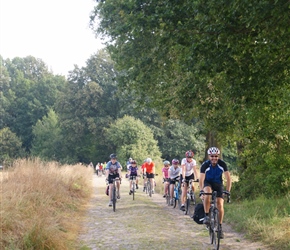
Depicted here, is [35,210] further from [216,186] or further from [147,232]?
[216,186]

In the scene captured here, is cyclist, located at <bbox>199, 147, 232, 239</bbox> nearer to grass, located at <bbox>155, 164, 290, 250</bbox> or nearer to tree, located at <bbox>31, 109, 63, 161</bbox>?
grass, located at <bbox>155, 164, 290, 250</bbox>

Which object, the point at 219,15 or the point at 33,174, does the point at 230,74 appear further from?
the point at 33,174

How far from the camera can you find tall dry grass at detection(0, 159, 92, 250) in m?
7.44

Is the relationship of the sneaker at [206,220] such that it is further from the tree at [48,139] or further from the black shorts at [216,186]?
the tree at [48,139]

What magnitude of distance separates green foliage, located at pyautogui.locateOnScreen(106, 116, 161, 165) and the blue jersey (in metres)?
42.4

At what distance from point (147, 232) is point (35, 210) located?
2.81m

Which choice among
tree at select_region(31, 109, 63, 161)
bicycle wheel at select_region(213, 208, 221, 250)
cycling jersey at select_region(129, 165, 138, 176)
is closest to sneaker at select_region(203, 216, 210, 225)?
bicycle wheel at select_region(213, 208, 221, 250)

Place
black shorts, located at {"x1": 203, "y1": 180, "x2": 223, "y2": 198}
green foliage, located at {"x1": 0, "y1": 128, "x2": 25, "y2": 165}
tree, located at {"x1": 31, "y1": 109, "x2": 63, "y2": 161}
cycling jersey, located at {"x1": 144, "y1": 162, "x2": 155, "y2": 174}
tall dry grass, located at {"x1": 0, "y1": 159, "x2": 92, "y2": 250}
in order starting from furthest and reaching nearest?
tree, located at {"x1": 31, "y1": 109, "x2": 63, "y2": 161}, green foliage, located at {"x1": 0, "y1": 128, "x2": 25, "y2": 165}, cycling jersey, located at {"x1": 144, "y1": 162, "x2": 155, "y2": 174}, black shorts, located at {"x1": 203, "y1": 180, "x2": 223, "y2": 198}, tall dry grass, located at {"x1": 0, "y1": 159, "x2": 92, "y2": 250}

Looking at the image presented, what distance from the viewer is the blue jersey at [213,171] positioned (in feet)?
29.5

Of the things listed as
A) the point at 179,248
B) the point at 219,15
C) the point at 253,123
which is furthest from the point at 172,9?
the point at 179,248

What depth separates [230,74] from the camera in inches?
333

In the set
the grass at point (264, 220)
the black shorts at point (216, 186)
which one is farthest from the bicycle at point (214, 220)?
the grass at point (264, 220)

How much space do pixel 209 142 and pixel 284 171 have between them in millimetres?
8304

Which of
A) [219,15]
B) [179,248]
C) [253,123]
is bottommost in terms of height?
→ [179,248]
